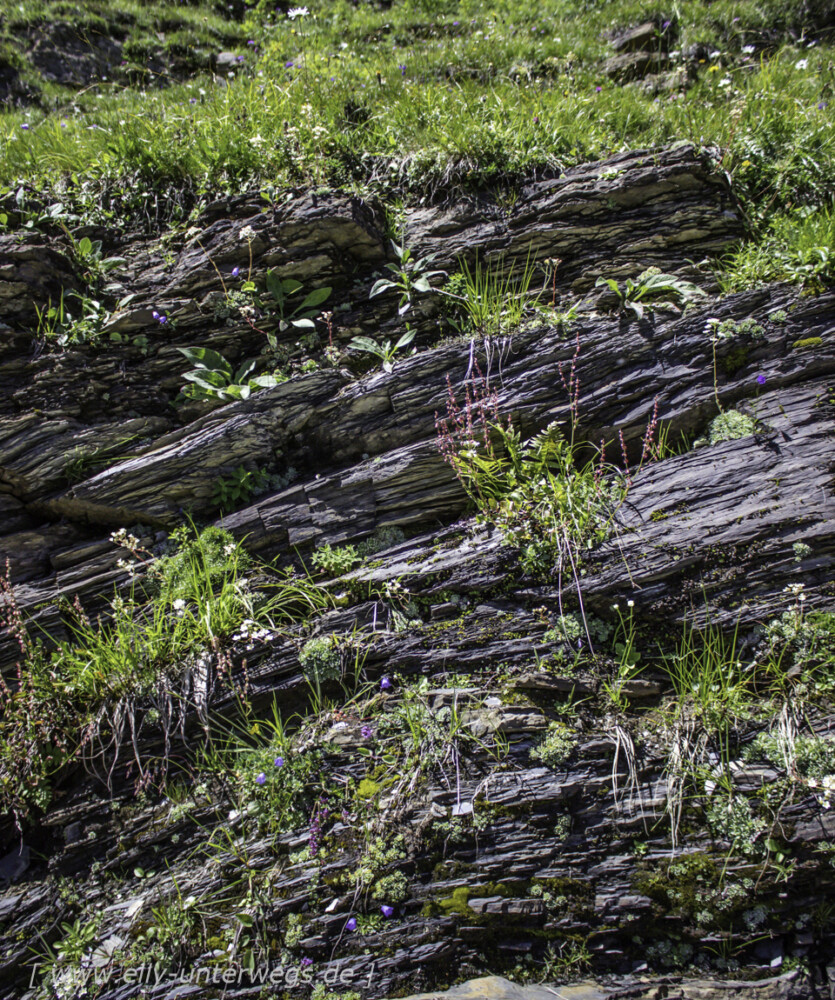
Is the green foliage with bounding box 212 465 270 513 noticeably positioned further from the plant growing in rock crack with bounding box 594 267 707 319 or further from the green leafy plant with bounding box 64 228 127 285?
the plant growing in rock crack with bounding box 594 267 707 319

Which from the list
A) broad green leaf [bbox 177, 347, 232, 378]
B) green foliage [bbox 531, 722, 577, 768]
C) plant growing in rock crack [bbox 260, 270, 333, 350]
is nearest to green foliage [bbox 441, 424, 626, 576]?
green foliage [bbox 531, 722, 577, 768]

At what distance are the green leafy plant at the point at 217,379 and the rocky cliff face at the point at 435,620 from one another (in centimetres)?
16

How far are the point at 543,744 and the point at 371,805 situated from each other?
1216mm

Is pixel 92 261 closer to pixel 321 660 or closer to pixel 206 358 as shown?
pixel 206 358

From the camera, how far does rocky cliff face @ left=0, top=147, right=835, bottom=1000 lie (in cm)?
326

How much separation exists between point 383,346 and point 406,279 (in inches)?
29.8

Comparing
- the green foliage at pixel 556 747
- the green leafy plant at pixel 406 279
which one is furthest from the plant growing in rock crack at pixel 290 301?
the green foliage at pixel 556 747

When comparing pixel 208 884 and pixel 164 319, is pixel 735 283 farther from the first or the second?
pixel 208 884

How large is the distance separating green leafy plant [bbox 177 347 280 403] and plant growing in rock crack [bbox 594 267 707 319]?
342 cm

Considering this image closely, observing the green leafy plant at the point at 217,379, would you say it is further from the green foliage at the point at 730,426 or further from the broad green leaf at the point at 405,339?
the green foliage at the point at 730,426

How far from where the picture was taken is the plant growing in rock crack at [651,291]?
17.0 feet

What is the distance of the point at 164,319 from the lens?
214 inches

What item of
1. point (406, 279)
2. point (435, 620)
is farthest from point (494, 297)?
point (435, 620)

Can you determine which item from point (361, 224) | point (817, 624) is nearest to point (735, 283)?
point (817, 624)
